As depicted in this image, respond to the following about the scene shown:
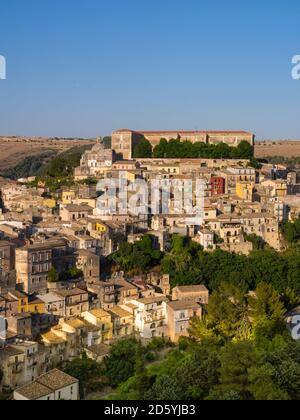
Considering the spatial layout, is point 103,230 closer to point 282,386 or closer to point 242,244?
point 242,244

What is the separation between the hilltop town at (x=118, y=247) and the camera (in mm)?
15883

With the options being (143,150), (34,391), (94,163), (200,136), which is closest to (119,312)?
(34,391)

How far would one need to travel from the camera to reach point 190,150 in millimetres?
30234

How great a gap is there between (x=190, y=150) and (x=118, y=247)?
10674 mm

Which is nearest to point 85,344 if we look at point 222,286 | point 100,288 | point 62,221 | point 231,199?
point 100,288

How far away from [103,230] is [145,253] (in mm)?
1467

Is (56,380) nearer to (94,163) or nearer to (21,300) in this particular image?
(21,300)

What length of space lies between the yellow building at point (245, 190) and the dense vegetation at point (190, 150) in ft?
13.9

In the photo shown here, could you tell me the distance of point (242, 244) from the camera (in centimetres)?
2159

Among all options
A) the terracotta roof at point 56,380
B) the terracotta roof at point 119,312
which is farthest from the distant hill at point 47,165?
the terracotta roof at point 56,380

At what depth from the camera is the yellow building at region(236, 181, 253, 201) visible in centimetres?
2525

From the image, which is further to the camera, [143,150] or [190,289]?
[143,150]

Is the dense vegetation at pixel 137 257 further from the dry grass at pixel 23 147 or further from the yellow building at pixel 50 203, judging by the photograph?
the dry grass at pixel 23 147

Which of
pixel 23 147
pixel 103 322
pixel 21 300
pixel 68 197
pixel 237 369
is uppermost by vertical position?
pixel 23 147
